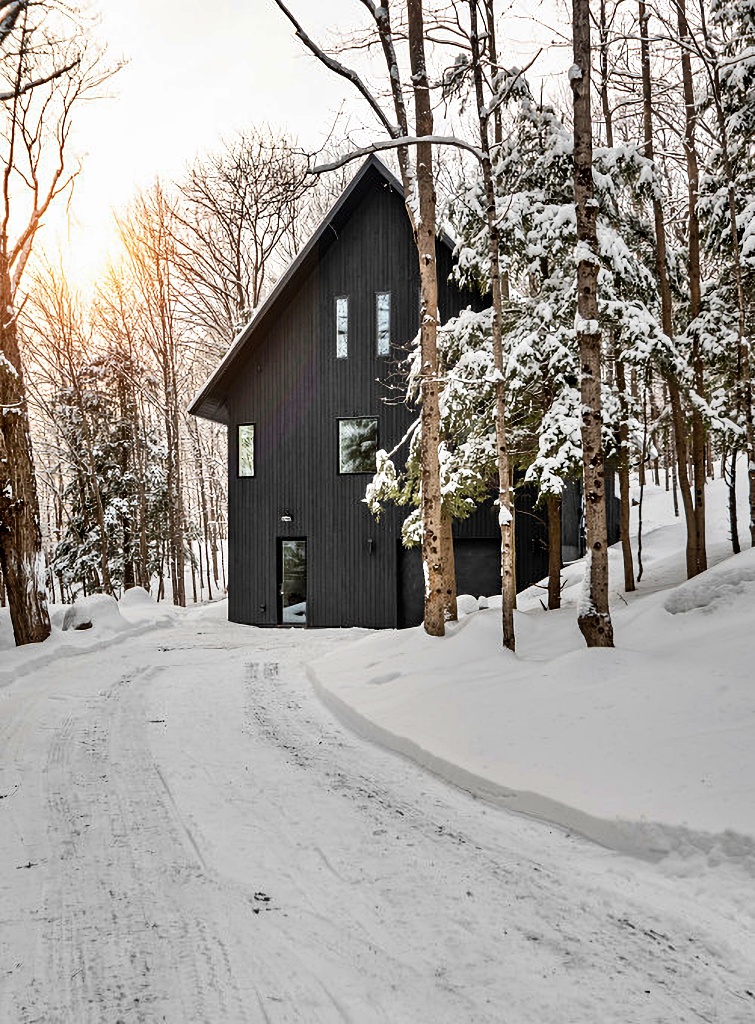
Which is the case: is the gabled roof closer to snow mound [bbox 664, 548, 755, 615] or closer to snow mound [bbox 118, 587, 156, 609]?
snow mound [bbox 118, 587, 156, 609]

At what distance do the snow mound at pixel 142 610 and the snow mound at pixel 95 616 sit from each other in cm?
65

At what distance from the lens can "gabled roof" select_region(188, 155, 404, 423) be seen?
55.3 feet

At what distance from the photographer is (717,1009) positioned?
255 cm

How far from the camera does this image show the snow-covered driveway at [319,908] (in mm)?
2613

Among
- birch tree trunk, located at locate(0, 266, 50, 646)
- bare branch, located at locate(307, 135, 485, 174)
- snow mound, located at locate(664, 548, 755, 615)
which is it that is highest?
bare branch, located at locate(307, 135, 485, 174)

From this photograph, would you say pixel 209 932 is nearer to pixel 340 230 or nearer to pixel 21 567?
pixel 21 567

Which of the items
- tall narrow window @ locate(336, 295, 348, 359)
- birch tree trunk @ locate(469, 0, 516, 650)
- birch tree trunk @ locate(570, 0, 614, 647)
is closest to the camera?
birch tree trunk @ locate(570, 0, 614, 647)

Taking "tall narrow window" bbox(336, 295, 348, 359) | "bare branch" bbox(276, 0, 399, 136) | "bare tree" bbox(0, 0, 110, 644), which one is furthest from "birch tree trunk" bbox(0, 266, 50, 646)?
"tall narrow window" bbox(336, 295, 348, 359)

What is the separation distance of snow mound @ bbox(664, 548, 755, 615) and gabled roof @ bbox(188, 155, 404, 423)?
1117 cm

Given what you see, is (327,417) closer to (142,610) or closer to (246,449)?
(246,449)

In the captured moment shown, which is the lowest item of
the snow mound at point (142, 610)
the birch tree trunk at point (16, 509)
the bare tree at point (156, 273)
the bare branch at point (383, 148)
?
the snow mound at point (142, 610)

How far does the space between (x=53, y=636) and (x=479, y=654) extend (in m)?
8.67

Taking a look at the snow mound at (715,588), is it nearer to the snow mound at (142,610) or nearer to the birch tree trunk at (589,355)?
the birch tree trunk at (589,355)

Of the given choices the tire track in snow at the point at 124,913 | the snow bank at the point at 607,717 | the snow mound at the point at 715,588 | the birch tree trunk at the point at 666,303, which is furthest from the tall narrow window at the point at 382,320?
the tire track in snow at the point at 124,913
